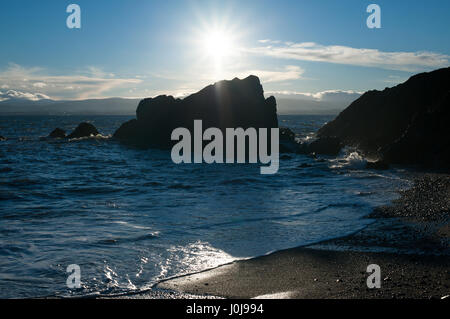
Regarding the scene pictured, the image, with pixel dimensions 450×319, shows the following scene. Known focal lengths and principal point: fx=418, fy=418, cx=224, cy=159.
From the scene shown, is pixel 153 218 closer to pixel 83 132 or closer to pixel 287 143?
pixel 287 143

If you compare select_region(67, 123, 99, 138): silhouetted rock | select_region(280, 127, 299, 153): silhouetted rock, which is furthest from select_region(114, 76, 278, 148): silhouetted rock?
select_region(67, 123, 99, 138): silhouetted rock

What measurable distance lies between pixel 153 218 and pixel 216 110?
110ft

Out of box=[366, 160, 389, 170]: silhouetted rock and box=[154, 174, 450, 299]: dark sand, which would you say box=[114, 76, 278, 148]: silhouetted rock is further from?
box=[154, 174, 450, 299]: dark sand

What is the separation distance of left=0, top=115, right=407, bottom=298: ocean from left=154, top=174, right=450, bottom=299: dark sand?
64 cm

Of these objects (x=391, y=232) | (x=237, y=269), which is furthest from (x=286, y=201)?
(x=237, y=269)

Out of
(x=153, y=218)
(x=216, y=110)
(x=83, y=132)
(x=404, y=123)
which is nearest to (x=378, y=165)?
(x=404, y=123)

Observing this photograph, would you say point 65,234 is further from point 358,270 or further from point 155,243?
point 358,270

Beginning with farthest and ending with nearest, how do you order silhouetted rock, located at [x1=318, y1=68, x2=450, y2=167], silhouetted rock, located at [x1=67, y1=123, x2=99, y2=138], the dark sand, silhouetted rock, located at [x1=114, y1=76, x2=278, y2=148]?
silhouetted rock, located at [x1=67, y1=123, x2=99, y2=138]
silhouetted rock, located at [x1=114, y1=76, x2=278, y2=148]
silhouetted rock, located at [x1=318, y1=68, x2=450, y2=167]
the dark sand

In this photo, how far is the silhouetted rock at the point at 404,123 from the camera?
28016 millimetres

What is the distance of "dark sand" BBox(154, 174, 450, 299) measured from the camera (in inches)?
293

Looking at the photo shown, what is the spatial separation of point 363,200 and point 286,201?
304 cm

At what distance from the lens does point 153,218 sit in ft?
45.5
